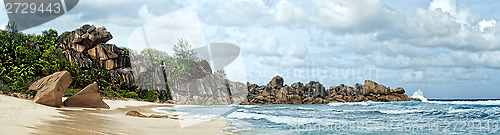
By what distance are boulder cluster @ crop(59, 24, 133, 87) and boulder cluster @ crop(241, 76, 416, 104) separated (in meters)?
14.4

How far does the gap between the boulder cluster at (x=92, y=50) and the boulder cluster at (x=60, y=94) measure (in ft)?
65.9

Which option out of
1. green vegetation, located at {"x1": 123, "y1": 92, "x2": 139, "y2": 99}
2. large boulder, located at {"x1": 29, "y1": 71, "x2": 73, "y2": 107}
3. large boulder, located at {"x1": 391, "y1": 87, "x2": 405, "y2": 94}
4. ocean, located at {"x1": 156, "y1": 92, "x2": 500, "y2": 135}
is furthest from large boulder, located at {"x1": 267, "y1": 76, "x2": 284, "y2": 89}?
large boulder, located at {"x1": 29, "y1": 71, "x2": 73, "y2": 107}

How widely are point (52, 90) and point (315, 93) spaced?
35292 millimetres

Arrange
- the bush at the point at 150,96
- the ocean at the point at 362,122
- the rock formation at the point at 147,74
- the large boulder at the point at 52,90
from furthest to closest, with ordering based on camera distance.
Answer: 1. the rock formation at the point at 147,74
2. the bush at the point at 150,96
3. the large boulder at the point at 52,90
4. the ocean at the point at 362,122

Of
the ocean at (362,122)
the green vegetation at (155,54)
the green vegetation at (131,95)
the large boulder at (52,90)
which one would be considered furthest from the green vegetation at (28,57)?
the ocean at (362,122)

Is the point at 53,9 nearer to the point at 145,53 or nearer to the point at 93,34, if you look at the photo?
the point at 93,34

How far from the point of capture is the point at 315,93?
4381 cm

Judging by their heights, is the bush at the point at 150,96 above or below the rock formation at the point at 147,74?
below

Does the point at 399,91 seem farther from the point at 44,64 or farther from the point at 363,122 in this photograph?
the point at 44,64

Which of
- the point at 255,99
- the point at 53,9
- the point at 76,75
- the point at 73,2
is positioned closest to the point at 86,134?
the point at 73,2

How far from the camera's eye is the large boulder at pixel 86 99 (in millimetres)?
13523

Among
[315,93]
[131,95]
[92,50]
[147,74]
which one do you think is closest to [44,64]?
[131,95]

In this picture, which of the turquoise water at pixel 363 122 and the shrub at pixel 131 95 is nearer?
the turquoise water at pixel 363 122

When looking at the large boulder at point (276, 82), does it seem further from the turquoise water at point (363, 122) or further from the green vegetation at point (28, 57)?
the turquoise water at point (363, 122)
